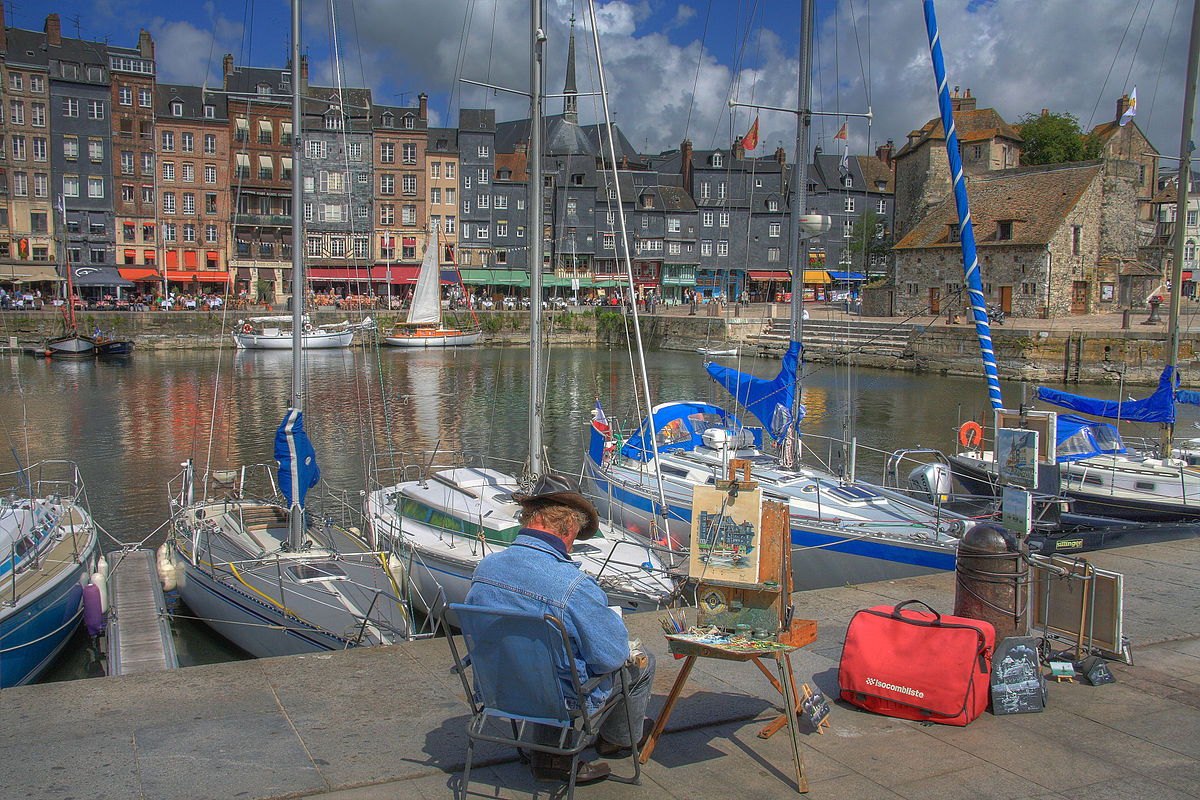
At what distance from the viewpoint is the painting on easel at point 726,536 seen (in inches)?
183

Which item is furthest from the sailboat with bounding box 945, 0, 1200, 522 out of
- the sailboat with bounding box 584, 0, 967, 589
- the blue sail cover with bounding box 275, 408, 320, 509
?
the blue sail cover with bounding box 275, 408, 320, 509

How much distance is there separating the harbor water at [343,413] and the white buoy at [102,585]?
0.66 meters

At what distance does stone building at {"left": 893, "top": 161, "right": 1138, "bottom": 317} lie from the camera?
49375mm

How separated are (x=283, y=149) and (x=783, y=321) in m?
42.9

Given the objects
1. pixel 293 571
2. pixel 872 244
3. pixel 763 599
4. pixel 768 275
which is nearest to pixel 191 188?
pixel 768 275

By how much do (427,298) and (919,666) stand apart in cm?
5763

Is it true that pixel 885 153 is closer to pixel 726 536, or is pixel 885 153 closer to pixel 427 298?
pixel 427 298

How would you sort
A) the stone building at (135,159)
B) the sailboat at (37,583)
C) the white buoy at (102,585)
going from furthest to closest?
the stone building at (135,159), the white buoy at (102,585), the sailboat at (37,583)

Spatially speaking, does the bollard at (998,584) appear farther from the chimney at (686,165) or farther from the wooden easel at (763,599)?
the chimney at (686,165)

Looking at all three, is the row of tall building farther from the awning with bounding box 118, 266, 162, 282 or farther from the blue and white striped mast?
the blue and white striped mast

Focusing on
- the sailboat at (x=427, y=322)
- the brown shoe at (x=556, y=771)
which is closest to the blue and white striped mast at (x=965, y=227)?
the brown shoe at (x=556, y=771)

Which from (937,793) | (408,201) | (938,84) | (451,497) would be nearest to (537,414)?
(451,497)

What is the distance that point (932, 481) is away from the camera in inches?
639

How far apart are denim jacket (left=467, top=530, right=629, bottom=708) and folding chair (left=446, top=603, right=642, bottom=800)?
66 millimetres
